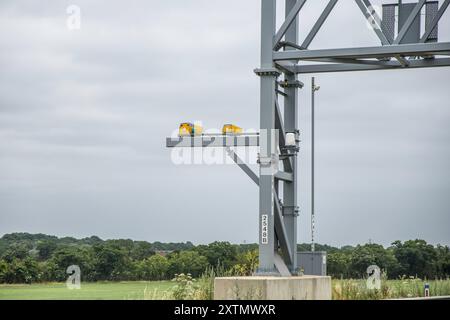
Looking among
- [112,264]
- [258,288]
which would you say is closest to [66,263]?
[112,264]

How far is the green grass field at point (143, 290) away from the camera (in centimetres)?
2891

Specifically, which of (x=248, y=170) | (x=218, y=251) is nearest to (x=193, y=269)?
(x=218, y=251)

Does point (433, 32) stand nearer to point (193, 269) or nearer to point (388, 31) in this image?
point (388, 31)

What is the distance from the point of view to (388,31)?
1077 inches

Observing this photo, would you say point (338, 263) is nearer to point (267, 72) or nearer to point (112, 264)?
point (112, 264)

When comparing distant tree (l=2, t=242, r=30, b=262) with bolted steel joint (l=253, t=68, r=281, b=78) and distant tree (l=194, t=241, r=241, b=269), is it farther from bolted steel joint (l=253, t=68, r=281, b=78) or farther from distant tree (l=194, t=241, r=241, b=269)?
bolted steel joint (l=253, t=68, r=281, b=78)

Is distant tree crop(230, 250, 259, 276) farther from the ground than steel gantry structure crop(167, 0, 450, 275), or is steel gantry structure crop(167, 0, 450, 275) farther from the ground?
steel gantry structure crop(167, 0, 450, 275)

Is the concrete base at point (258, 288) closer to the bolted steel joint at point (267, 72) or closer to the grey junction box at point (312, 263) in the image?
the grey junction box at point (312, 263)

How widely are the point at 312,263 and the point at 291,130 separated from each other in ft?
12.7

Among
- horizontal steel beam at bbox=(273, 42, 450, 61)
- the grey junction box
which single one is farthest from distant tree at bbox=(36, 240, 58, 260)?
horizontal steel beam at bbox=(273, 42, 450, 61)

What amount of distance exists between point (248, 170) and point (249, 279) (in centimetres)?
337

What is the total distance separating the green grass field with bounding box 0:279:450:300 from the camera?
2891 centimetres

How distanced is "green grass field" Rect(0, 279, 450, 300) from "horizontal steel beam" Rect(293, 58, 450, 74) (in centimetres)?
658

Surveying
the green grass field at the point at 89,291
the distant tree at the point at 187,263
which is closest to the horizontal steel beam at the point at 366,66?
the green grass field at the point at 89,291
